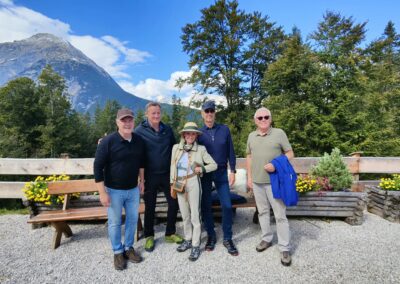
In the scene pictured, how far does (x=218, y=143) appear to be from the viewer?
3.98m

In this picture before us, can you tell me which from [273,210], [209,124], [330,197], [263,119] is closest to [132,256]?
[273,210]

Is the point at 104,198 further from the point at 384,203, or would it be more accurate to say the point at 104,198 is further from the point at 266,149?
the point at 384,203

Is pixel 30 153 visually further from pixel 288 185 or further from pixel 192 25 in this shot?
pixel 288 185

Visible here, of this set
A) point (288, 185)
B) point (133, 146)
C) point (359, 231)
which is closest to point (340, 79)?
point (359, 231)

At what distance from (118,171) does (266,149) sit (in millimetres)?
2045

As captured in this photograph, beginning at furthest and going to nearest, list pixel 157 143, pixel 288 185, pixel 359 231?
pixel 359 231 → pixel 157 143 → pixel 288 185

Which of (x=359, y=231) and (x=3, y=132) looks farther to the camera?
(x=3, y=132)

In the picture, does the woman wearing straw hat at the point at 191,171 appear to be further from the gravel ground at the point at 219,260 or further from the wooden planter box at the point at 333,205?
the wooden planter box at the point at 333,205

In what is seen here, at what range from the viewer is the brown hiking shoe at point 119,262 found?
11.5 ft

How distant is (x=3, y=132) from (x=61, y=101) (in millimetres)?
7190

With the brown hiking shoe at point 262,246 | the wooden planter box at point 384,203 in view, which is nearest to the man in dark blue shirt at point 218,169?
the brown hiking shoe at point 262,246

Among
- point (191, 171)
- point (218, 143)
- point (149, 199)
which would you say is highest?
point (218, 143)

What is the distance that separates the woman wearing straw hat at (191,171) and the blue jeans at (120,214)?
590 millimetres

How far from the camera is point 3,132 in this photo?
2881 centimetres
